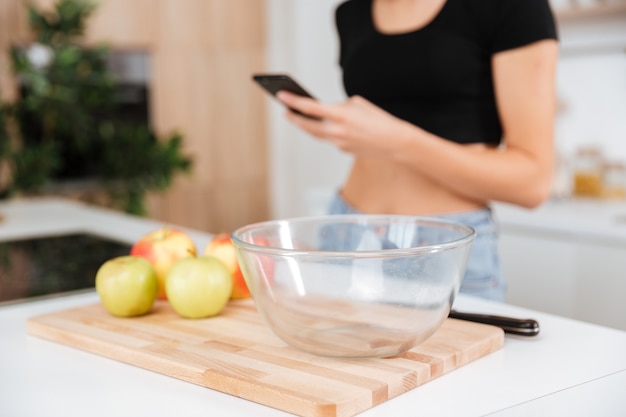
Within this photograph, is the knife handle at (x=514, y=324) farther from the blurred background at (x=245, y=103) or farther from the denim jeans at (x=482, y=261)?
the blurred background at (x=245, y=103)

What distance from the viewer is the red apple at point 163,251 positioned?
3.66 ft

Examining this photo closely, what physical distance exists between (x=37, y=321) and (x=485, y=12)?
0.86m

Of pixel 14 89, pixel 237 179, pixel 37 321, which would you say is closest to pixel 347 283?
pixel 37 321

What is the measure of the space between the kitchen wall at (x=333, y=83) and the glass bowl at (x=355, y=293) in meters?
2.12

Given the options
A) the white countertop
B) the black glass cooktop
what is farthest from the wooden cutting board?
the black glass cooktop

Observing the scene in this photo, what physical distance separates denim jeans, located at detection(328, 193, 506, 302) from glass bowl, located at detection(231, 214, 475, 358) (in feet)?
1.76

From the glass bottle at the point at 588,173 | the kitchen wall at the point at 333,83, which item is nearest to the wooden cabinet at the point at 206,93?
the kitchen wall at the point at 333,83

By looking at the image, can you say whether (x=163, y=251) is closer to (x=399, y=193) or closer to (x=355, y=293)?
(x=355, y=293)

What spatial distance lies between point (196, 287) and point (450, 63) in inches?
25.3

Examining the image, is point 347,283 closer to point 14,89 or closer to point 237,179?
point 14,89

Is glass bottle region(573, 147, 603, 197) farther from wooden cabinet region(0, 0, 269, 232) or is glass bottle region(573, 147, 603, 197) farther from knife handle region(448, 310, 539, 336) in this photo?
wooden cabinet region(0, 0, 269, 232)

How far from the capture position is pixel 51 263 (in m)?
1.55

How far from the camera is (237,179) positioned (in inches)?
191

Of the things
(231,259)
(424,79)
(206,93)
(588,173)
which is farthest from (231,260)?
(206,93)
